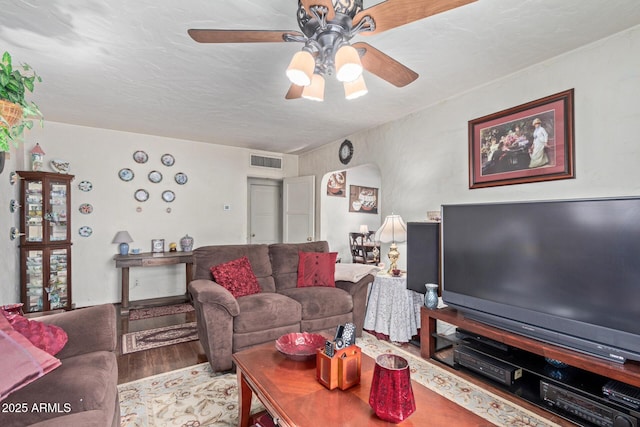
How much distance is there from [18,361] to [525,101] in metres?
3.51

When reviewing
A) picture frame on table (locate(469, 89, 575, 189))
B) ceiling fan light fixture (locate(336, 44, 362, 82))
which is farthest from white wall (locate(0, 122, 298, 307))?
ceiling fan light fixture (locate(336, 44, 362, 82))

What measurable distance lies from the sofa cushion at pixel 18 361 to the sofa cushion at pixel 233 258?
1.41 m

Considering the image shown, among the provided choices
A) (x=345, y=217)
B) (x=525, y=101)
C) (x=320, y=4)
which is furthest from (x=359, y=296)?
(x=345, y=217)

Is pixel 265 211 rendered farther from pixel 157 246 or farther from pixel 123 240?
pixel 123 240

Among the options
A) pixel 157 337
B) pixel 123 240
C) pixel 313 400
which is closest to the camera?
pixel 313 400

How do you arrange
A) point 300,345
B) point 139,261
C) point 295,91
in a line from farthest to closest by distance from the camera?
point 139,261, point 295,91, point 300,345

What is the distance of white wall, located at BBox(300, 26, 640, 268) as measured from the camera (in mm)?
1946

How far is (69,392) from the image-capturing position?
1187 mm

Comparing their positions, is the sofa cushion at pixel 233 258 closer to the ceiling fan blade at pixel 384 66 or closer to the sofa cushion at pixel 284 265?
the sofa cushion at pixel 284 265

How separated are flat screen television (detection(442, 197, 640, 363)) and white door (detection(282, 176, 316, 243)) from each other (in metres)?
2.96

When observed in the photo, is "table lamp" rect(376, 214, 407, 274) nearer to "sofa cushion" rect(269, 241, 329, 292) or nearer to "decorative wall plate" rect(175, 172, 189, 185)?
"sofa cushion" rect(269, 241, 329, 292)

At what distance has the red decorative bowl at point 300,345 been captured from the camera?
1.60 m

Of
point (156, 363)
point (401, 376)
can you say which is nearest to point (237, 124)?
point (156, 363)

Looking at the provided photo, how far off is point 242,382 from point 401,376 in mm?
945
